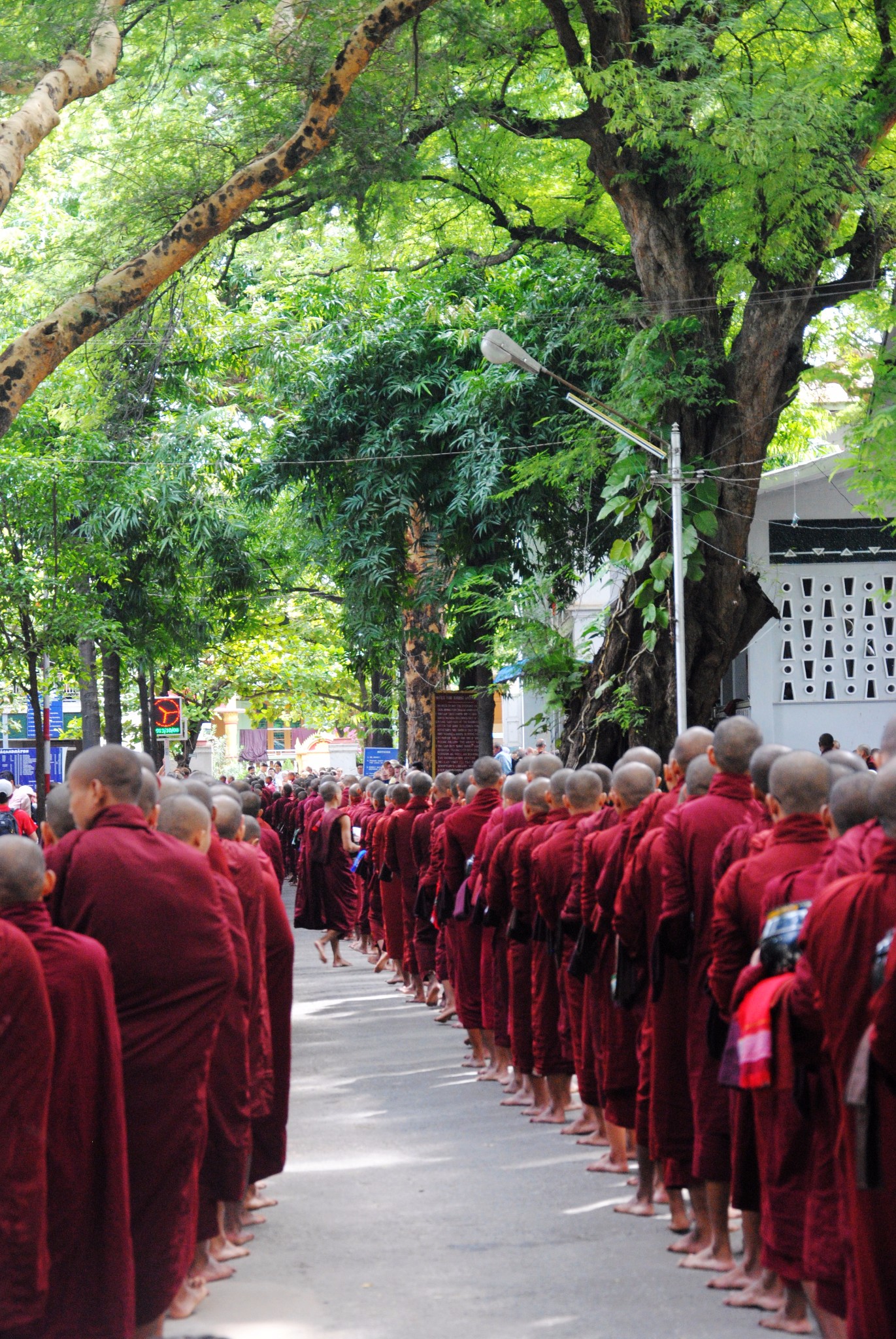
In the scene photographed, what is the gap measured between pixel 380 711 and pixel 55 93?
97.5ft

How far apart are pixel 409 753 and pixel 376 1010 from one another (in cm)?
1202

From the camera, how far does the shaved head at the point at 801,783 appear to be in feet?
17.8

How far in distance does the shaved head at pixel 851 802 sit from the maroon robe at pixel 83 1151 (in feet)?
7.67

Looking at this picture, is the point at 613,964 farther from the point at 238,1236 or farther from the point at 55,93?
the point at 55,93

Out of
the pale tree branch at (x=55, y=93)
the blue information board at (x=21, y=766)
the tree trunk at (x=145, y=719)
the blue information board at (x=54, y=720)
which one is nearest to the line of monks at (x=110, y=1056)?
the pale tree branch at (x=55, y=93)

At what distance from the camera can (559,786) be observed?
903cm

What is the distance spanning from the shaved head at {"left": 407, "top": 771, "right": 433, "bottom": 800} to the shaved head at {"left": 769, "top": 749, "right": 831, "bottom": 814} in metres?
8.77

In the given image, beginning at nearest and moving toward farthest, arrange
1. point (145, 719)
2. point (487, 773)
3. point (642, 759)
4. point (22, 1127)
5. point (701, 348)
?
1. point (22, 1127)
2. point (642, 759)
3. point (487, 773)
4. point (701, 348)
5. point (145, 719)

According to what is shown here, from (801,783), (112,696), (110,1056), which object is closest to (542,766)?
(801,783)

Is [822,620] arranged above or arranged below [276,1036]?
above

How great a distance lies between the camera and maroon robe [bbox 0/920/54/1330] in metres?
4.27

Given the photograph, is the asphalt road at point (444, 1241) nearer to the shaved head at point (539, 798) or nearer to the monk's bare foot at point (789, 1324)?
the monk's bare foot at point (789, 1324)

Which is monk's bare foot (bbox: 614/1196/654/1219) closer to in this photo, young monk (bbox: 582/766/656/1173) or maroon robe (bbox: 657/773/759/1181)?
young monk (bbox: 582/766/656/1173)

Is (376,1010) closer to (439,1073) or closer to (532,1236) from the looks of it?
(439,1073)
